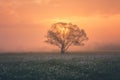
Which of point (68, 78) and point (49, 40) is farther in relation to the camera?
point (49, 40)

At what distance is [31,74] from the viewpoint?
1533 inches

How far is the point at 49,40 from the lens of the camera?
114750 millimetres

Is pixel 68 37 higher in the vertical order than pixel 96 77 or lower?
higher

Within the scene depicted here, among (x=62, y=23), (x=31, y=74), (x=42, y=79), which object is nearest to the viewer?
(x=42, y=79)

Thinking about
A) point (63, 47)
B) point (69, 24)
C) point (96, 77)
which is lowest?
point (96, 77)

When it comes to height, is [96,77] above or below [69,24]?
below

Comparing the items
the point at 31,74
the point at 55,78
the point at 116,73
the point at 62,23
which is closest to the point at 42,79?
the point at 55,78

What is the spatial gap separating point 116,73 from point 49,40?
249ft

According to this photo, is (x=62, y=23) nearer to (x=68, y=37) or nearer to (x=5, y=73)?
(x=68, y=37)

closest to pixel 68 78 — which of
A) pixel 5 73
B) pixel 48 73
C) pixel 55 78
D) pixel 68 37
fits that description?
pixel 55 78

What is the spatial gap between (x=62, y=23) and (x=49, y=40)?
276 inches

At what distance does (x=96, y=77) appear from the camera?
3709cm

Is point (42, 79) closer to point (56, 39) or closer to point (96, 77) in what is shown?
point (96, 77)

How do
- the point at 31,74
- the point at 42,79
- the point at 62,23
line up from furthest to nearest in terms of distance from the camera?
the point at 62,23
the point at 31,74
the point at 42,79
